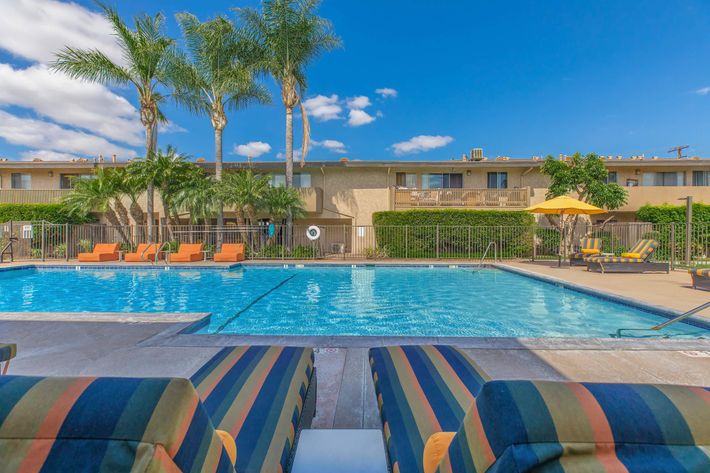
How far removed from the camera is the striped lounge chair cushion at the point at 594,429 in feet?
2.38

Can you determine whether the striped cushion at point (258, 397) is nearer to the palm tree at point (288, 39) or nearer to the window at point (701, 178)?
the palm tree at point (288, 39)

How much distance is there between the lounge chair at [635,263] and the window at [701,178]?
14141mm

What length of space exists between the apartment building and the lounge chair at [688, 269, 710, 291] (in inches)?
457

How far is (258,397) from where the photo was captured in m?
1.92

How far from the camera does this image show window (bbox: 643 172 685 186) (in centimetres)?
2022

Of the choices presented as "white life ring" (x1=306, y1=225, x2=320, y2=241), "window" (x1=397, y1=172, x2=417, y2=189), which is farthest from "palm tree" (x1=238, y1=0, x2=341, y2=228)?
"window" (x1=397, y1=172, x2=417, y2=189)

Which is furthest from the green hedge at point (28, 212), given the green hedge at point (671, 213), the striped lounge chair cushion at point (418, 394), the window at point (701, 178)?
the window at point (701, 178)

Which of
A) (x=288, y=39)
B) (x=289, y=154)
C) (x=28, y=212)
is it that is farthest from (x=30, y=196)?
(x=288, y=39)

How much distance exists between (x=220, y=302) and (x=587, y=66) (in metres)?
24.1

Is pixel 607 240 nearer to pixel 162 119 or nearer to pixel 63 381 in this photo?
pixel 63 381

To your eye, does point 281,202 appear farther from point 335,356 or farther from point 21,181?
point 21,181

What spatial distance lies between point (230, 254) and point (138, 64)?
10148 mm

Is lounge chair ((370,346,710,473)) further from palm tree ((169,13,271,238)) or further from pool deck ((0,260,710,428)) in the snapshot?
palm tree ((169,13,271,238))

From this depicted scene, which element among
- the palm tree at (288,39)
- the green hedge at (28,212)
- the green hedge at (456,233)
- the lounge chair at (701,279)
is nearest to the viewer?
the lounge chair at (701,279)
